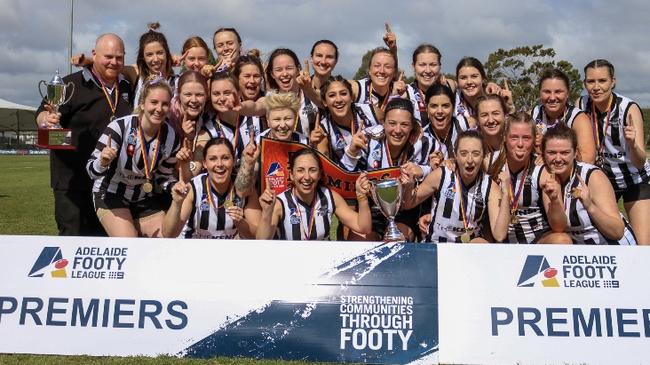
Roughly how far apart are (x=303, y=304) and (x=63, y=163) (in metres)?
3.11

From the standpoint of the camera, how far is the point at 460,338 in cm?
399

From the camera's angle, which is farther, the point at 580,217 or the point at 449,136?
the point at 449,136

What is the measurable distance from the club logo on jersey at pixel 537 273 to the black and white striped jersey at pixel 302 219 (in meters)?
1.67

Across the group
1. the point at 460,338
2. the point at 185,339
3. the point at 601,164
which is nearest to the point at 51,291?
the point at 185,339

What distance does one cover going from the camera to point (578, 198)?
4785 mm

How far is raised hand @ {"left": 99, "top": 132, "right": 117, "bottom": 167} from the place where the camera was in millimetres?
5043

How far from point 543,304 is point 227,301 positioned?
6.76ft

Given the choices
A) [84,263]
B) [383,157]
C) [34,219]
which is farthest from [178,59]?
[34,219]

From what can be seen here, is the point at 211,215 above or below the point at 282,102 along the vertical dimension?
below

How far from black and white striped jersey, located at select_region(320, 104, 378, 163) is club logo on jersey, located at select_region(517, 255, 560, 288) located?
7.39ft

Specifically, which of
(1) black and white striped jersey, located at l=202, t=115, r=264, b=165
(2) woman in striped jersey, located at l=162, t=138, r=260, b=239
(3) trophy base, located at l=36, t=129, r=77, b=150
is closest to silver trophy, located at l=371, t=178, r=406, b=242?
(2) woman in striped jersey, located at l=162, t=138, r=260, b=239

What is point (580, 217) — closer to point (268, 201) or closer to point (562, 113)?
point (562, 113)

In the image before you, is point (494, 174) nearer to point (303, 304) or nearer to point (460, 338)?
point (460, 338)

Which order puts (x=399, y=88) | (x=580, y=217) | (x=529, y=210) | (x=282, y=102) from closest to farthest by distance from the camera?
(x=580, y=217) → (x=529, y=210) → (x=282, y=102) → (x=399, y=88)
